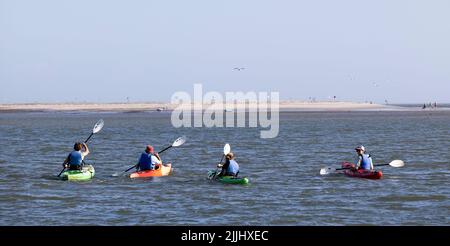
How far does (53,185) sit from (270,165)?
11.0m

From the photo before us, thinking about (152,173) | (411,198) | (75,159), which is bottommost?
(411,198)

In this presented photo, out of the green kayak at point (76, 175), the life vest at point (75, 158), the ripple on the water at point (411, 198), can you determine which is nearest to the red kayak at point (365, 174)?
the ripple on the water at point (411, 198)

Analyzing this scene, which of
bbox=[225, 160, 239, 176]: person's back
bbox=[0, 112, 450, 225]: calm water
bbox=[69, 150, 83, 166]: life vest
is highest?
bbox=[69, 150, 83, 166]: life vest

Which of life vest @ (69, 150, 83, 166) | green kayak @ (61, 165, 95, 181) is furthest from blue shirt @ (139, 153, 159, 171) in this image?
life vest @ (69, 150, 83, 166)

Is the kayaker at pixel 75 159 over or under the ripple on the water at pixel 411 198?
over

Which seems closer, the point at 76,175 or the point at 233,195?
the point at 233,195

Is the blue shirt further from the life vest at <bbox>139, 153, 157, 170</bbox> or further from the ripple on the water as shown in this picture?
the ripple on the water

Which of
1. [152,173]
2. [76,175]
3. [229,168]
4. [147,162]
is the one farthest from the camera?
[152,173]

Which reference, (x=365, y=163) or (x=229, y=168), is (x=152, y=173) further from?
(x=365, y=163)

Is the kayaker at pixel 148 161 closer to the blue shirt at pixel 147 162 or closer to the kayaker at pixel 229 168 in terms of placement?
the blue shirt at pixel 147 162

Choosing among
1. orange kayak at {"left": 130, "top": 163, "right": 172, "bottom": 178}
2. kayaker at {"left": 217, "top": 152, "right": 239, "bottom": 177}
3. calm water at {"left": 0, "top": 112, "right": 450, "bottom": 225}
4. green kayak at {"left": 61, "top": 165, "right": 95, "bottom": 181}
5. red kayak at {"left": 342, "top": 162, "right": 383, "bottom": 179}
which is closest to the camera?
calm water at {"left": 0, "top": 112, "right": 450, "bottom": 225}

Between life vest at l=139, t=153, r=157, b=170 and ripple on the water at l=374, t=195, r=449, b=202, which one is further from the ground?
life vest at l=139, t=153, r=157, b=170

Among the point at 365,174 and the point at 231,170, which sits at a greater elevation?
the point at 231,170

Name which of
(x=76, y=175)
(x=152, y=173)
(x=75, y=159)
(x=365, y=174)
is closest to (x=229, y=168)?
(x=152, y=173)
